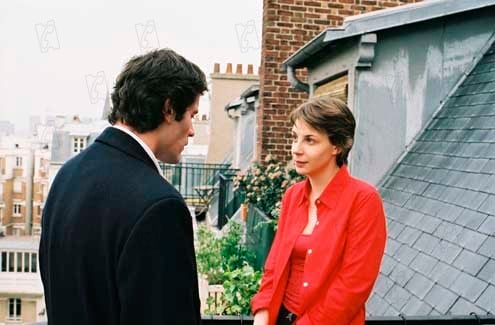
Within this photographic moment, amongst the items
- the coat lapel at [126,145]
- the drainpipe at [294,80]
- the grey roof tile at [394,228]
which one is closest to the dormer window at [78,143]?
the drainpipe at [294,80]

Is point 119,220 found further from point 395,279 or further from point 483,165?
point 483,165

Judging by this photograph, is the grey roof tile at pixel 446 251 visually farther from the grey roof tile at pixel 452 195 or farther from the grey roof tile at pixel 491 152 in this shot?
the grey roof tile at pixel 491 152

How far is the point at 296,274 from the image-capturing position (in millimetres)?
2379

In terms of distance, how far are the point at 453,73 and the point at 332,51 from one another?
4.18 ft

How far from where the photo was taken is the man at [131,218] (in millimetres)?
1522

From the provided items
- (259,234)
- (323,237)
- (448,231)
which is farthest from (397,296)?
(259,234)

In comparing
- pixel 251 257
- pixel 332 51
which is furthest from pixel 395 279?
pixel 251 257

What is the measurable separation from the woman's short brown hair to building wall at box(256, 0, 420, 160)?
22.9 ft

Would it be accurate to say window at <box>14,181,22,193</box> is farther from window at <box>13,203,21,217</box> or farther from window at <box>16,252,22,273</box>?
window at <box>16,252,22,273</box>

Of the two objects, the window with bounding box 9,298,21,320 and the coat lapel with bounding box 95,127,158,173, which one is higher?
the coat lapel with bounding box 95,127,158,173

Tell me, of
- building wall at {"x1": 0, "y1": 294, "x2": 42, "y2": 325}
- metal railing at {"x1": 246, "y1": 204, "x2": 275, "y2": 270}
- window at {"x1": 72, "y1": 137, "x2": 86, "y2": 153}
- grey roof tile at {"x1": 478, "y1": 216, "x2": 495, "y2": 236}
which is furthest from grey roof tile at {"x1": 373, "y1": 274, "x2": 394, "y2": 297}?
building wall at {"x1": 0, "y1": 294, "x2": 42, "y2": 325}

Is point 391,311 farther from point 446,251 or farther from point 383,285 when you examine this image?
point 446,251

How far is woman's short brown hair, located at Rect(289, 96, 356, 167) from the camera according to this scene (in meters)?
2.38

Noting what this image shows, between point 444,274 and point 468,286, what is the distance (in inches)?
12.2
